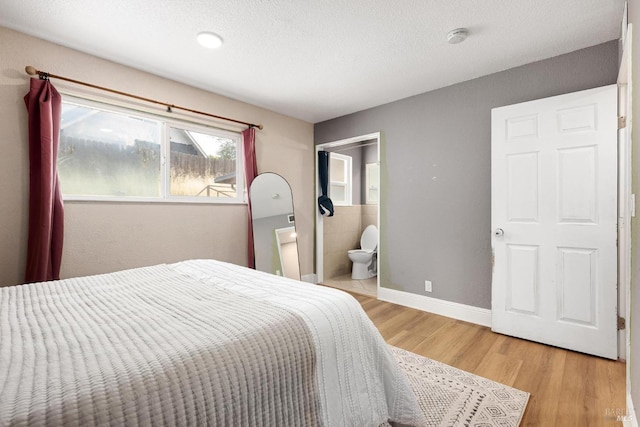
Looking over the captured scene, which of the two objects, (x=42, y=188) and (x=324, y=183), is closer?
(x=42, y=188)

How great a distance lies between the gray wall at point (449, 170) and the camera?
2377mm

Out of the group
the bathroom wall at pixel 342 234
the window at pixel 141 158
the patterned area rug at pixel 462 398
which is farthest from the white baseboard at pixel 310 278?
the patterned area rug at pixel 462 398

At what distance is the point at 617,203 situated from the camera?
6.53ft

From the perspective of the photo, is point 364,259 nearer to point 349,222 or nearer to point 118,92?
point 349,222

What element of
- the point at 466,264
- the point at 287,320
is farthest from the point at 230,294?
the point at 466,264

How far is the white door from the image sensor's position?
2033 mm

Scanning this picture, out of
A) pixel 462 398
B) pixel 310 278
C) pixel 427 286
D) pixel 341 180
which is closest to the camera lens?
pixel 462 398

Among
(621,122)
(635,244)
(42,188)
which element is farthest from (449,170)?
(42,188)

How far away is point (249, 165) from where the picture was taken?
331 centimetres

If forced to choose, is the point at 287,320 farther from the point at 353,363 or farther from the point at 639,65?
the point at 639,65

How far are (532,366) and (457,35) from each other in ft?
8.02

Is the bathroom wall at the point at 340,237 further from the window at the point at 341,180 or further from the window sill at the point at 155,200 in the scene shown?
the window sill at the point at 155,200

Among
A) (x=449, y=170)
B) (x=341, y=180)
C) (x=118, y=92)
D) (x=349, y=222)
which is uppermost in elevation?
(x=118, y=92)

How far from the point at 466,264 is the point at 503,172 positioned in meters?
0.95
